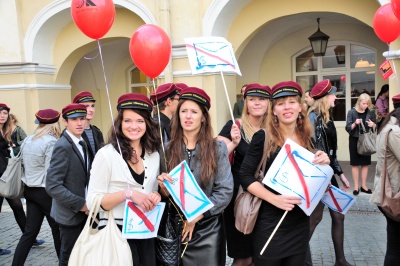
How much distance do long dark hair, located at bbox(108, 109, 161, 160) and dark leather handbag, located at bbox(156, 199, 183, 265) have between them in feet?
1.66

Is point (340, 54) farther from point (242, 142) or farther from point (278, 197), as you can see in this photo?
point (278, 197)

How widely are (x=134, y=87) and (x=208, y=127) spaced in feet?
34.3

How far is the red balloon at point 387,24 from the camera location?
482 cm

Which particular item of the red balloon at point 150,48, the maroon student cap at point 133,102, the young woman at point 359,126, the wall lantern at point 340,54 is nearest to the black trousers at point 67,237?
the maroon student cap at point 133,102

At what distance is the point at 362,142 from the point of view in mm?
7445

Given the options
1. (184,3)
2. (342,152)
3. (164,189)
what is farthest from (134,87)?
(164,189)

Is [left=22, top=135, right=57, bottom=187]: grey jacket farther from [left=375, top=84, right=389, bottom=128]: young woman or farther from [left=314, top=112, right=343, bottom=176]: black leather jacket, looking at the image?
[left=375, top=84, right=389, bottom=128]: young woman

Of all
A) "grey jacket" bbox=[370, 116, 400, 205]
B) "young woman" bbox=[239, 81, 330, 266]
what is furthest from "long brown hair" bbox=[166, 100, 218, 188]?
"grey jacket" bbox=[370, 116, 400, 205]

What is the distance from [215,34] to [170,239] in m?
6.37

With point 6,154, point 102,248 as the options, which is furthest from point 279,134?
point 6,154

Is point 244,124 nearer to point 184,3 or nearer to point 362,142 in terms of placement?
point 362,142

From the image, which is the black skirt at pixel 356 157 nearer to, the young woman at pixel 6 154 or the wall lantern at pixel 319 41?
the wall lantern at pixel 319 41

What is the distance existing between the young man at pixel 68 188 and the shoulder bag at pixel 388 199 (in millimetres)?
2544

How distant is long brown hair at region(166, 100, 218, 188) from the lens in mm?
2801
